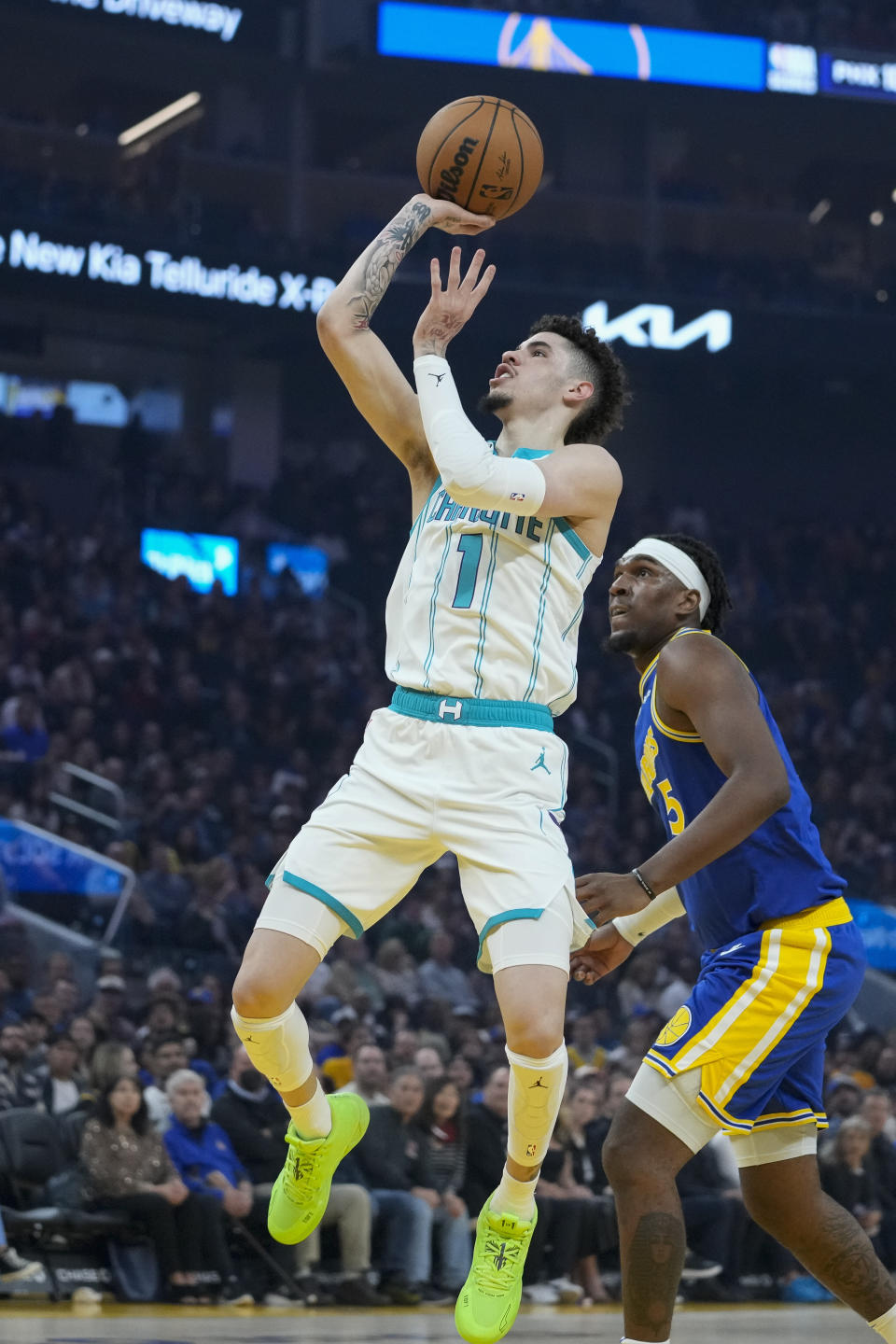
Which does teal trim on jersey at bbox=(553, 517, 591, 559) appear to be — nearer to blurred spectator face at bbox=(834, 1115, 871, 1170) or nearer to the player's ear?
the player's ear

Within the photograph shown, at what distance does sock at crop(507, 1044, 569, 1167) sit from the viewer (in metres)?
4.30

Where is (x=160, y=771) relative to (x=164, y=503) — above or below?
below

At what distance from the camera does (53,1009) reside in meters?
10.0

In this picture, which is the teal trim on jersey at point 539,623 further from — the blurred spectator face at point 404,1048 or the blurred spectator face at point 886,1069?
the blurred spectator face at point 886,1069

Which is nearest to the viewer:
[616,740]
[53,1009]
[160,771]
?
[53,1009]

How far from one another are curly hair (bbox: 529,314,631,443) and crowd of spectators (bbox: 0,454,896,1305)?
16.5 ft

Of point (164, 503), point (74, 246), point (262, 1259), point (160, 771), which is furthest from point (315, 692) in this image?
point (262, 1259)

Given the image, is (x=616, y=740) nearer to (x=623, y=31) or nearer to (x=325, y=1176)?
(x=623, y=31)

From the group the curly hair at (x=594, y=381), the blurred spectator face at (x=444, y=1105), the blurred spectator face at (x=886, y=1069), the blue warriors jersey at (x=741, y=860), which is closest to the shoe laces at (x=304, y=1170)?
the blue warriors jersey at (x=741, y=860)

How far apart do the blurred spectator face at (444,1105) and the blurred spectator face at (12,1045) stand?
7.41ft

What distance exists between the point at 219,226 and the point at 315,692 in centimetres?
657

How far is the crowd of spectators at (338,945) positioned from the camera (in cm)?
889

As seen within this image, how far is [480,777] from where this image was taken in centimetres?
437

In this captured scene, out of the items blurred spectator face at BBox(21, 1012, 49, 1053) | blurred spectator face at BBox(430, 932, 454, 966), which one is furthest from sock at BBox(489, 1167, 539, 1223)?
blurred spectator face at BBox(430, 932, 454, 966)
